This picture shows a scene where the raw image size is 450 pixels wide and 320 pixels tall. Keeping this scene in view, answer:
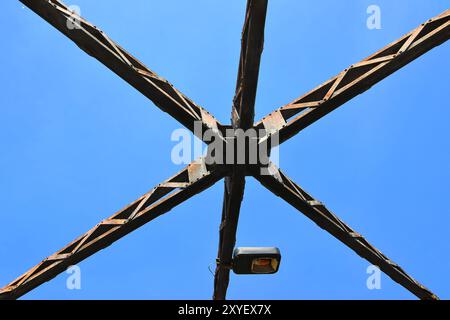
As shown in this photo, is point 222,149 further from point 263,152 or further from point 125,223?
point 125,223

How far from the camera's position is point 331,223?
8.80 m

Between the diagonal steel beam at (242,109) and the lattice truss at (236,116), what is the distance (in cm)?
1

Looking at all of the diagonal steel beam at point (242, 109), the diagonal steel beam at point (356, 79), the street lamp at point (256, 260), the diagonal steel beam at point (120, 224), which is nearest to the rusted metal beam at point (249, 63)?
the diagonal steel beam at point (242, 109)

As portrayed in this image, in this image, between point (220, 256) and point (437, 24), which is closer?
point (437, 24)

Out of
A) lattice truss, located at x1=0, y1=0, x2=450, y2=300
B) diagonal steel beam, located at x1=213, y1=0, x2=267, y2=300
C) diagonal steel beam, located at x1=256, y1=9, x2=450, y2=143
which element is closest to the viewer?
diagonal steel beam, located at x1=213, y1=0, x2=267, y2=300

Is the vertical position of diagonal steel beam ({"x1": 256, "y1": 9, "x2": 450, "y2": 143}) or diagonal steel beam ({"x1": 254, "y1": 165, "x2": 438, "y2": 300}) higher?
diagonal steel beam ({"x1": 256, "y1": 9, "x2": 450, "y2": 143})

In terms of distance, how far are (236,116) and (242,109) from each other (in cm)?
52

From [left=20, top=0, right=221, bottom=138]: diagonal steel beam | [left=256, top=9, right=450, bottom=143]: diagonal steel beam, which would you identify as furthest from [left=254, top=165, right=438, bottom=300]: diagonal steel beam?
[left=20, top=0, right=221, bottom=138]: diagonal steel beam

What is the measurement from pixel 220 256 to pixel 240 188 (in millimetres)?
1985

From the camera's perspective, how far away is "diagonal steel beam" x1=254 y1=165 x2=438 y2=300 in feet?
27.5

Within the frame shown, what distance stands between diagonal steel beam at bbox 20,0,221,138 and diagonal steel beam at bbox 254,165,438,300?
1.41 metres

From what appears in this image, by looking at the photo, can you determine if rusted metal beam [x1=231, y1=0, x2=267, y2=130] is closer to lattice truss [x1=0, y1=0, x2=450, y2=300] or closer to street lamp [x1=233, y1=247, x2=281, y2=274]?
lattice truss [x1=0, y1=0, x2=450, y2=300]

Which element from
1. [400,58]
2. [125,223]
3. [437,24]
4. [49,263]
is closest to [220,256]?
[125,223]

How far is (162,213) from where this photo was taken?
326 inches
